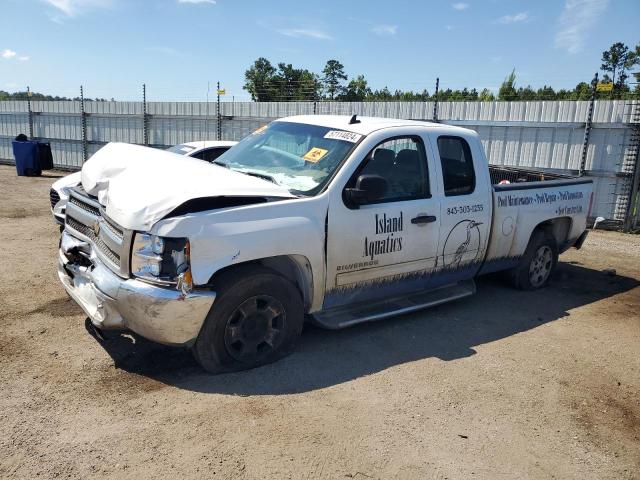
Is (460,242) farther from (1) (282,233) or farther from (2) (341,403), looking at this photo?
(2) (341,403)

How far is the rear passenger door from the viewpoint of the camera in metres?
5.16

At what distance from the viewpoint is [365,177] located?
429cm

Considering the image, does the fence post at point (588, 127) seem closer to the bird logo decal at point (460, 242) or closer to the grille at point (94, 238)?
the bird logo decal at point (460, 242)

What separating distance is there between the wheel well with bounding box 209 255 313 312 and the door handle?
1195 millimetres

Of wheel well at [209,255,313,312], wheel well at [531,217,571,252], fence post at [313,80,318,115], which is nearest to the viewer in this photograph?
wheel well at [209,255,313,312]

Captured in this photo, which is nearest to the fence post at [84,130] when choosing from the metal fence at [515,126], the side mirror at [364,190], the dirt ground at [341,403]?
the metal fence at [515,126]

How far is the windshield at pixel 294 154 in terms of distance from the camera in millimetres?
4492

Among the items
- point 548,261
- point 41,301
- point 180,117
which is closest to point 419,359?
point 548,261

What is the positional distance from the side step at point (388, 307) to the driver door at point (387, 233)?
0.09 m

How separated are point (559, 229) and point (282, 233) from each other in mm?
4572

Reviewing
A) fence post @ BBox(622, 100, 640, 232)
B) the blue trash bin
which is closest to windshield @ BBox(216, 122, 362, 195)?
fence post @ BBox(622, 100, 640, 232)

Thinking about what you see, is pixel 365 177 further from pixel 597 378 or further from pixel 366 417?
pixel 597 378

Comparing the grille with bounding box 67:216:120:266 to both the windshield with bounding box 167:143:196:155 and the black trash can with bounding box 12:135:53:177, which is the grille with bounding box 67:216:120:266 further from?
the black trash can with bounding box 12:135:53:177

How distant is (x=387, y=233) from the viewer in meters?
4.63
